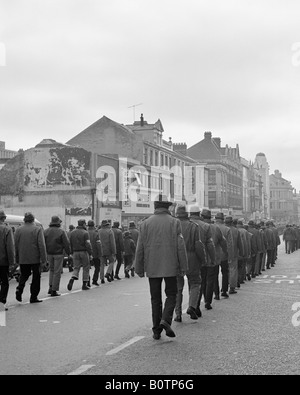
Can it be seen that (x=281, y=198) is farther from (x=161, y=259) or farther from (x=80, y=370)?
(x=80, y=370)

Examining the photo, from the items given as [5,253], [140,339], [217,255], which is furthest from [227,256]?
[140,339]

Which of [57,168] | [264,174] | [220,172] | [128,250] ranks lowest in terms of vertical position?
[128,250]

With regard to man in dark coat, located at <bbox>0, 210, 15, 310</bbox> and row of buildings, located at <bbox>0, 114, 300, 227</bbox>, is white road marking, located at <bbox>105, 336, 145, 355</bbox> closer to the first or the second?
man in dark coat, located at <bbox>0, 210, 15, 310</bbox>

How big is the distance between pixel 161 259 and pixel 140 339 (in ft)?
3.88

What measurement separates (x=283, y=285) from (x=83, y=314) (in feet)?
25.5

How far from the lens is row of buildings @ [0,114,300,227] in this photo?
48.8m

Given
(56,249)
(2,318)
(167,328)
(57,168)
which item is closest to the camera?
(167,328)

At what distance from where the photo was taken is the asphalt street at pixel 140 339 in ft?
23.0

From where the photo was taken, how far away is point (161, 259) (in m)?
8.77

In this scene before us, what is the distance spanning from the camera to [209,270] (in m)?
11.9

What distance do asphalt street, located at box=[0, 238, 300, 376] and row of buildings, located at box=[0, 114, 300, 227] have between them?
3334 centimetres

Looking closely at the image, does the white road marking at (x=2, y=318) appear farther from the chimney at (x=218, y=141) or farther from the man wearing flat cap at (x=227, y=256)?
the chimney at (x=218, y=141)

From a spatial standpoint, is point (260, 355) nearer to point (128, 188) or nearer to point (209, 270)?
point (209, 270)
